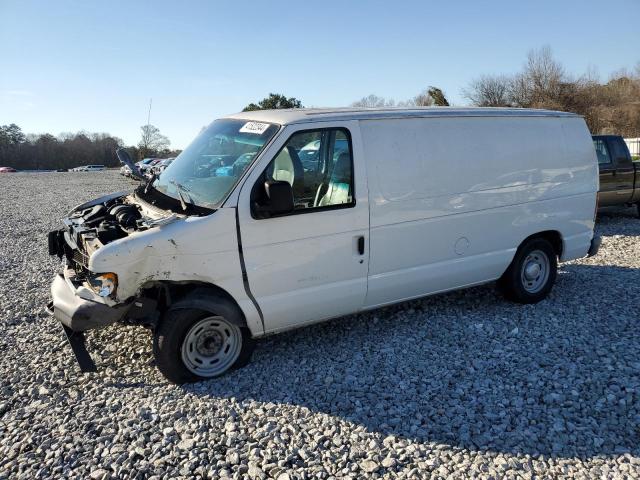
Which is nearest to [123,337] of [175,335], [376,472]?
[175,335]

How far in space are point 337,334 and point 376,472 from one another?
2.02 meters

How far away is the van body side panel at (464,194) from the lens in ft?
14.8

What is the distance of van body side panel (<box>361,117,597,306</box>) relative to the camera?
14.8 ft

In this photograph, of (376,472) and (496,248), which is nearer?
(376,472)

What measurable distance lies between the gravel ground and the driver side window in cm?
146

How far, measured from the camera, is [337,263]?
434 centimetres

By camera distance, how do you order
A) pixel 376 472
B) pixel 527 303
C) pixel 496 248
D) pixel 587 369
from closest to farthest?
1. pixel 376 472
2. pixel 587 369
3. pixel 496 248
4. pixel 527 303

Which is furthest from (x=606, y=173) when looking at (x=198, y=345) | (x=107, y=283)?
(x=107, y=283)

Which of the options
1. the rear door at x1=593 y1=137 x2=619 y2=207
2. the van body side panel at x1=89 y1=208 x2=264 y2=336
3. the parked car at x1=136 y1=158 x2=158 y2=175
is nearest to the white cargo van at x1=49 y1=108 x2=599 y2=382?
the van body side panel at x1=89 y1=208 x2=264 y2=336

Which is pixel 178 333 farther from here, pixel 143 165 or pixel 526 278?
pixel 143 165

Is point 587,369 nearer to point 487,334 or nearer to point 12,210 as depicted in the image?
point 487,334

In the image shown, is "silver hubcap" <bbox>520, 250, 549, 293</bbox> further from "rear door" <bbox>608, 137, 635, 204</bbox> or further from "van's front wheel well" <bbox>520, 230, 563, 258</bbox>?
"rear door" <bbox>608, 137, 635, 204</bbox>

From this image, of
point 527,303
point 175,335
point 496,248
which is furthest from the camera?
point 527,303

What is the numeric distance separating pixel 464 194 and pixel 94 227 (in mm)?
3551
